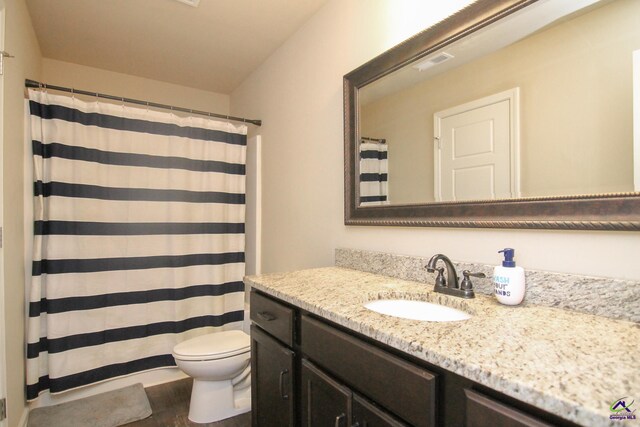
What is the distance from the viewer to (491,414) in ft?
1.78

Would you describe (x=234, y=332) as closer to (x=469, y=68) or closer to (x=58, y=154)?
(x=58, y=154)

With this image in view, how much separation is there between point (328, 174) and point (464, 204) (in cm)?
87

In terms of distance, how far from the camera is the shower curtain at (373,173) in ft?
4.97

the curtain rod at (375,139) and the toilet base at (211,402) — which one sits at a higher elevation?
the curtain rod at (375,139)

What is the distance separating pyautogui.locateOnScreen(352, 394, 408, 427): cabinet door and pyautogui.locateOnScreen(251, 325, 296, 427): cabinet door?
34 cm

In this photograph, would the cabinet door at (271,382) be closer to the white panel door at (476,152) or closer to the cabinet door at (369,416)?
the cabinet door at (369,416)

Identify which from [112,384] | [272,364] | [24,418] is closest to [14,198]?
[24,418]

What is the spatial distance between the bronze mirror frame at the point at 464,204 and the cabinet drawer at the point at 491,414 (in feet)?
1.93

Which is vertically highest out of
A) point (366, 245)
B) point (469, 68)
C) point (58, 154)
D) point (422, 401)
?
point (469, 68)

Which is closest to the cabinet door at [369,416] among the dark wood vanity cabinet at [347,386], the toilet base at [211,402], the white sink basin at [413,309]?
the dark wood vanity cabinet at [347,386]

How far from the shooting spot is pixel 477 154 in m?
1.14

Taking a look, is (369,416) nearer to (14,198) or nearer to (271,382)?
(271,382)

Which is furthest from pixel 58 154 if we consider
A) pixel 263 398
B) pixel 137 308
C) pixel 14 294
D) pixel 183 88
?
pixel 263 398

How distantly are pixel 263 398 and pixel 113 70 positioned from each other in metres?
2.88
